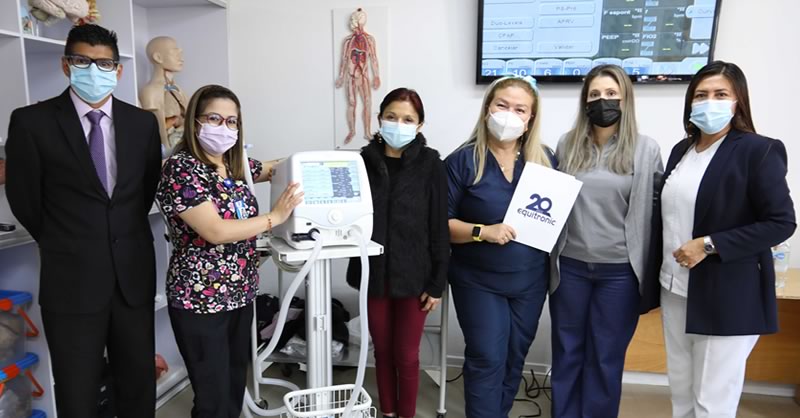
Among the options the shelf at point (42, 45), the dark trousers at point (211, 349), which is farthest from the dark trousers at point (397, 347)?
the shelf at point (42, 45)

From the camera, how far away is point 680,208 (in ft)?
5.44

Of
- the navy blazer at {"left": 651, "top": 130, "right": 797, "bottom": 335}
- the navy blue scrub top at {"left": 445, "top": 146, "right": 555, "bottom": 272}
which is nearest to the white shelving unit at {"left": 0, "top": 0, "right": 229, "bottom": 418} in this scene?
the navy blue scrub top at {"left": 445, "top": 146, "right": 555, "bottom": 272}

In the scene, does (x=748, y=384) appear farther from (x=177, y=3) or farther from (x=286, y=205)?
(x=177, y=3)

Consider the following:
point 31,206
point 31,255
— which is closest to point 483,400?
point 31,206

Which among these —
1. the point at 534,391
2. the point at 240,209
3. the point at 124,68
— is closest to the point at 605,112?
the point at 240,209

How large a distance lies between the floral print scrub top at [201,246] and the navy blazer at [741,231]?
4.81 ft

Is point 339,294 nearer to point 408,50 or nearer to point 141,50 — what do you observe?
point 408,50

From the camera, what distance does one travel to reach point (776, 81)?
2.50 metres

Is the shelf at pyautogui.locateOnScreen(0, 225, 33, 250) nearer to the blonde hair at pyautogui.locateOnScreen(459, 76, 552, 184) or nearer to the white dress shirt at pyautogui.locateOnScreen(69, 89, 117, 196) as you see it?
the white dress shirt at pyautogui.locateOnScreen(69, 89, 117, 196)

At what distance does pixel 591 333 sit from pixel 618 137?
0.74 meters

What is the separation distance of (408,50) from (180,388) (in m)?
2.14

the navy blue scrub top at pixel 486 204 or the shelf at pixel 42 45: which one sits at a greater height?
the shelf at pixel 42 45

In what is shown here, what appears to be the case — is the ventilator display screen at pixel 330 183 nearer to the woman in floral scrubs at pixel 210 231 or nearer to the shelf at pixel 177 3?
the woman in floral scrubs at pixel 210 231

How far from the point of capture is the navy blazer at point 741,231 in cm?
151
